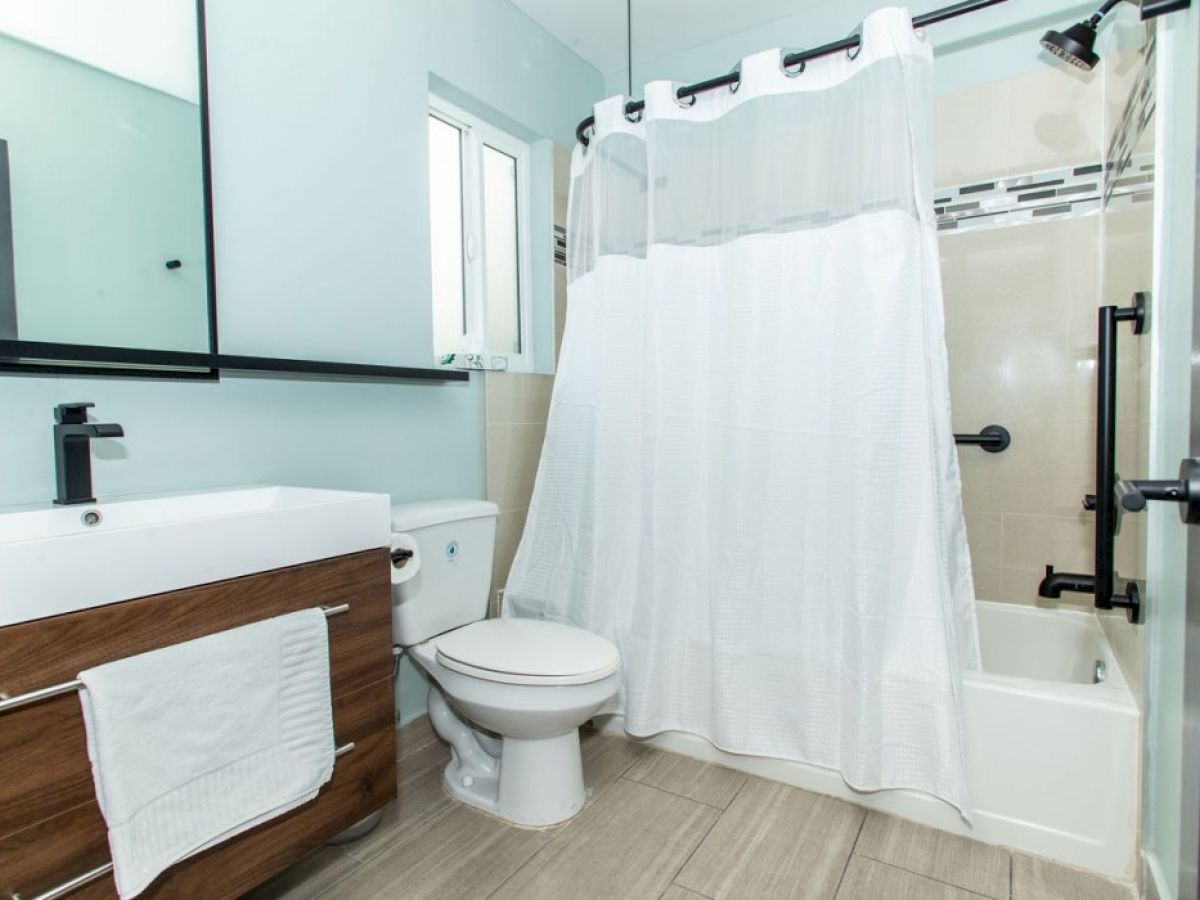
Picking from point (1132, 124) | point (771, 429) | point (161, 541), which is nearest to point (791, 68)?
point (1132, 124)

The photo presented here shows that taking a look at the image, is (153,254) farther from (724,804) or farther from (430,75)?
(724,804)

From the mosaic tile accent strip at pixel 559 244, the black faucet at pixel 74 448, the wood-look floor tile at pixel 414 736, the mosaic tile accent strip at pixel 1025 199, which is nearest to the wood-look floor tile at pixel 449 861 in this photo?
the wood-look floor tile at pixel 414 736

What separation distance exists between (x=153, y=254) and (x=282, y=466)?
0.53 m

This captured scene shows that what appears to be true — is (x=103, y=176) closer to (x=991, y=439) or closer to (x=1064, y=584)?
(x=1064, y=584)

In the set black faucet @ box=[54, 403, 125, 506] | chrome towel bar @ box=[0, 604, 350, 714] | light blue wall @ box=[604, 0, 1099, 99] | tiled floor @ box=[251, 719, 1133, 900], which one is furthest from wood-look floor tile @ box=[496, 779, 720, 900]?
light blue wall @ box=[604, 0, 1099, 99]

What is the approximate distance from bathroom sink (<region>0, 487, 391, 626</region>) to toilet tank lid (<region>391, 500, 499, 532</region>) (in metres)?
0.23

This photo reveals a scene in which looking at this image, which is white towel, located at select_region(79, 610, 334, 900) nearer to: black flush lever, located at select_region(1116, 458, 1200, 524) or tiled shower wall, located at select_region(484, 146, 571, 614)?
tiled shower wall, located at select_region(484, 146, 571, 614)

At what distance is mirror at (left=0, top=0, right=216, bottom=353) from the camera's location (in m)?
1.21

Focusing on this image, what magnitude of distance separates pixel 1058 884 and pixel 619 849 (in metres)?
0.92

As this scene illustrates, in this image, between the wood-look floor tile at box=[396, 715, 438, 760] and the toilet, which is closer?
the toilet

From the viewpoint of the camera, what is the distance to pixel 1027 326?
6.95 feet

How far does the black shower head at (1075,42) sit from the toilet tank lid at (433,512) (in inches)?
70.9

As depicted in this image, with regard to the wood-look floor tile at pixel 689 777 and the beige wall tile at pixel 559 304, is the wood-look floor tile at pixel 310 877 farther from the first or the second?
the beige wall tile at pixel 559 304

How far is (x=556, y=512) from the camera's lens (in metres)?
2.10
